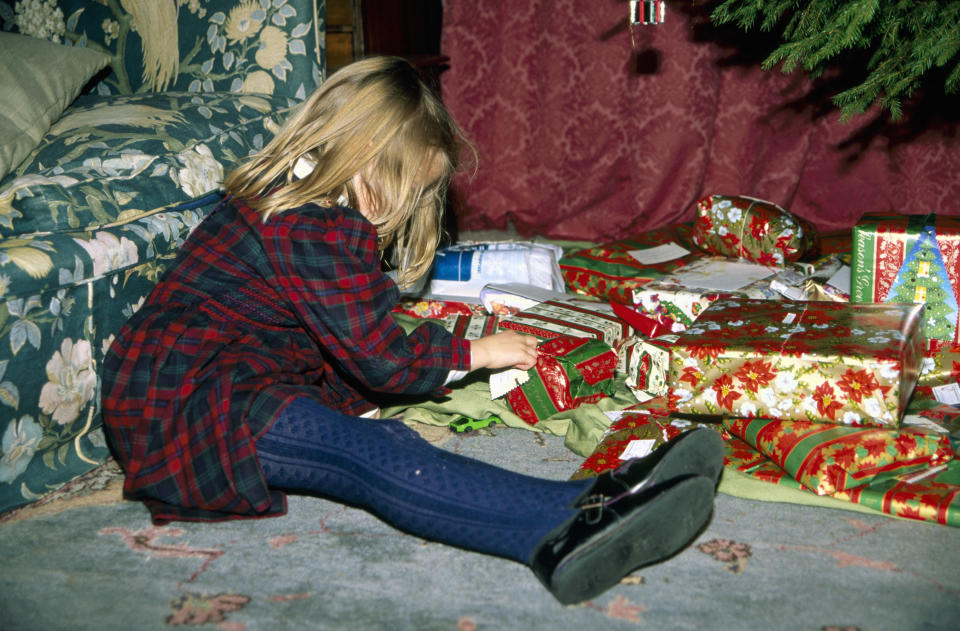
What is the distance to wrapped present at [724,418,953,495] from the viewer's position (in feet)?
3.32

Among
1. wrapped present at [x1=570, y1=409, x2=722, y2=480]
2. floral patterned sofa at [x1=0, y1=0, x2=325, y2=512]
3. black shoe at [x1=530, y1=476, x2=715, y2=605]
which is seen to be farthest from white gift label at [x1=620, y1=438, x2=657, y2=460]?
floral patterned sofa at [x1=0, y1=0, x2=325, y2=512]

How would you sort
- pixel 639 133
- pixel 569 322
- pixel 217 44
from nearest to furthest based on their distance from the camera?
pixel 569 322 → pixel 217 44 → pixel 639 133

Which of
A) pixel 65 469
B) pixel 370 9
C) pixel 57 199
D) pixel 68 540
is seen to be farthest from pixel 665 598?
pixel 370 9

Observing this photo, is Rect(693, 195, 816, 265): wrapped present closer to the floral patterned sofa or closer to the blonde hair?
the blonde hair

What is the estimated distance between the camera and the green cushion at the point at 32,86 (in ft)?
3.89

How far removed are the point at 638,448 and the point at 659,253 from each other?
0.77 m

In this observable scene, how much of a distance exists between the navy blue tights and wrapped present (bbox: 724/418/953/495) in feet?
1.06

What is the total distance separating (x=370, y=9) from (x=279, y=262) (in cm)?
109

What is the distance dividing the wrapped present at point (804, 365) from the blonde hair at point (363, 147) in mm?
465

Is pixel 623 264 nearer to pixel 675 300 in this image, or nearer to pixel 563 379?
pixel 675 300

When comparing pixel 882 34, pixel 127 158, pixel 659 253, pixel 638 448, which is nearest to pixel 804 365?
pixel 638 448

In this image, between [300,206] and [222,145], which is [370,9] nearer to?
[222,145]

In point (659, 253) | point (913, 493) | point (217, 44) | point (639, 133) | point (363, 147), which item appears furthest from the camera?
point (639, 133)

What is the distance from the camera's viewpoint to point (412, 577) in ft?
2.92
